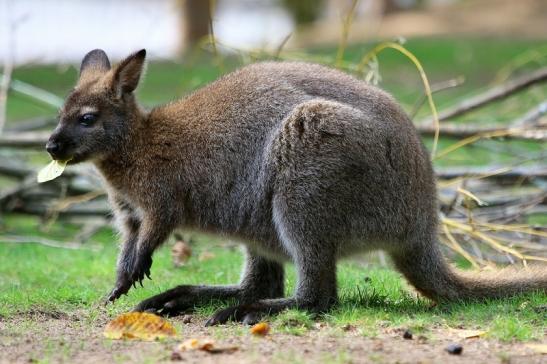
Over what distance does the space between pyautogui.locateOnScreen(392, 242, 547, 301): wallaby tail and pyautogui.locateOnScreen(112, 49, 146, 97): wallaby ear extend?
1950 millimetres

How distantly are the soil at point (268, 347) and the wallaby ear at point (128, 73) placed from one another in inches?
61.6

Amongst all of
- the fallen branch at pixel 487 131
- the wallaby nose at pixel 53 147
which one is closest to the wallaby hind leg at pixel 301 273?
the wallaby nose at pixel 53 147

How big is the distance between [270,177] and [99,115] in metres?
1.19

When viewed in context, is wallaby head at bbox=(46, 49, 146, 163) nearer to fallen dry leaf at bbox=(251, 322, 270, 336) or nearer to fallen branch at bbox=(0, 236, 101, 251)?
fallen dry leaf at bbox=(251, 322, 270, 336)

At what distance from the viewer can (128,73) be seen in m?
6.01

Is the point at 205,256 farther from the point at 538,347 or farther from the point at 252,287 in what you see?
the point at 538,347

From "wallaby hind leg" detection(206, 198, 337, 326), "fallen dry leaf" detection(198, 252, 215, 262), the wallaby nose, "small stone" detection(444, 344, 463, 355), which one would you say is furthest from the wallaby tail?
"fallen dry leaf" detection(198, 252, 215, 262)

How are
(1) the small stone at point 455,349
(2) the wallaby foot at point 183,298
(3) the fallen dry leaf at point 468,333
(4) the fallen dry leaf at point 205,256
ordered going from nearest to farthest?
(1) the small stone at point 455,349 → (3) the fallen dry leaf at point 468,333 → (2) the wallaby foot at point 183,298 → (4) the fallen dry leaf at point 205,256

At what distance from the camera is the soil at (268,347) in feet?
14.4

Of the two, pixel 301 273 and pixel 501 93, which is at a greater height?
pixel 501 93

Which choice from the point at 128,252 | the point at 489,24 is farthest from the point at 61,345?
the point at 489,24

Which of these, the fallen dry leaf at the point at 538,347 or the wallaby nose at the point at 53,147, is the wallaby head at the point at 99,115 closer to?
the wallaby nose at the point at 53,147

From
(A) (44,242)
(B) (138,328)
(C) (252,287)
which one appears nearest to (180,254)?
(A) (44,242)

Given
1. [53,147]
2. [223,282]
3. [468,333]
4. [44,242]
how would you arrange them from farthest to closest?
[44,242], [223,282], [53,147], [468,333]
